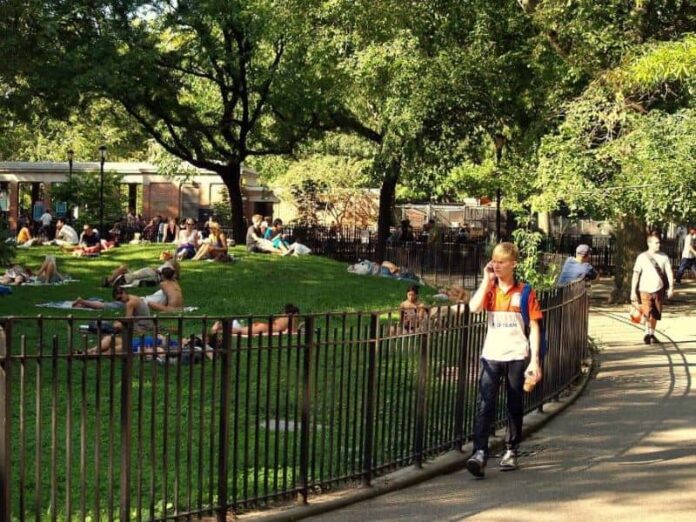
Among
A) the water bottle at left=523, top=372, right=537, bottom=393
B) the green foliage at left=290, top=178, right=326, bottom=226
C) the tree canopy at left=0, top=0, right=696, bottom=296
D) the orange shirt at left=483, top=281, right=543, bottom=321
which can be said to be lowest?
the water bottle at left=523, top=372, right=537, bottom=393

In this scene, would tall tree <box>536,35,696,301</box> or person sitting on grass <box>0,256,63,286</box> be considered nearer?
tall tree <box>536,35,696,301</box>

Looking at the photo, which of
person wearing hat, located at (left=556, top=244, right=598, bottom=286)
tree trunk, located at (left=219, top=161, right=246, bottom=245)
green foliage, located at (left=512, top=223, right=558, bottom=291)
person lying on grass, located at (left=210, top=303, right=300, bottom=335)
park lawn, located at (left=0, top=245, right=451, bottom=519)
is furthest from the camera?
tree trunk, located at (left=219, top=161, right=246, bottom=245)

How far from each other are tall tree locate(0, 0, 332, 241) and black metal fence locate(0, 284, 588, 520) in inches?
651

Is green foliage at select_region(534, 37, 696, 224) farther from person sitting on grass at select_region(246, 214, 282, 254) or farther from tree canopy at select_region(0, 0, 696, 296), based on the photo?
person sitting on grass at select_region(246, 214, 282, 254)

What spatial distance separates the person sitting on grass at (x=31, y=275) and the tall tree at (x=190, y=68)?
6061 mm

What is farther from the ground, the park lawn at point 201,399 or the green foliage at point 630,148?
the green foliage at point 630,148

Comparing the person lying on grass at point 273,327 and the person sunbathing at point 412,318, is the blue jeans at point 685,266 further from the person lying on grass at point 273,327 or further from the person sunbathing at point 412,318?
the person sunbathing at point 412,318

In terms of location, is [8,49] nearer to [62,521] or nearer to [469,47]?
[469,47]

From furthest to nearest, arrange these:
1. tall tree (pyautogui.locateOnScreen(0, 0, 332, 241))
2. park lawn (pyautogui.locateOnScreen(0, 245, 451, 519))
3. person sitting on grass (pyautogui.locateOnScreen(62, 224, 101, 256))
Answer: person sitting on grass (pyautogui.locateOnScreen(62, 224, 101, 256))
tall tree (pyautogui.locateOnScreen(0, 0, 332, 241))
park lawn (pyautogui.locateOnScreen(0, 245, 451, 519))

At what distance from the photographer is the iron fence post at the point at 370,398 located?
7204mm

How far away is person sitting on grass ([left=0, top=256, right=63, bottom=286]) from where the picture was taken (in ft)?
67.9

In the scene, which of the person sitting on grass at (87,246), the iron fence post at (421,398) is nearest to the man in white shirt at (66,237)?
the person sitting on grass at (87,246)

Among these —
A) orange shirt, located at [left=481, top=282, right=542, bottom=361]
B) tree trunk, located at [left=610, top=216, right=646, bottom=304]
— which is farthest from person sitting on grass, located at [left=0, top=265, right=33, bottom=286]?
orange shirt, located at [left=481, top=282, right=542, bottom=361]

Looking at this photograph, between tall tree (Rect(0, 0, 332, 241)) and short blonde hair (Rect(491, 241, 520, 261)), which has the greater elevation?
tall tree (Rect(0, 0, 332, 241))
